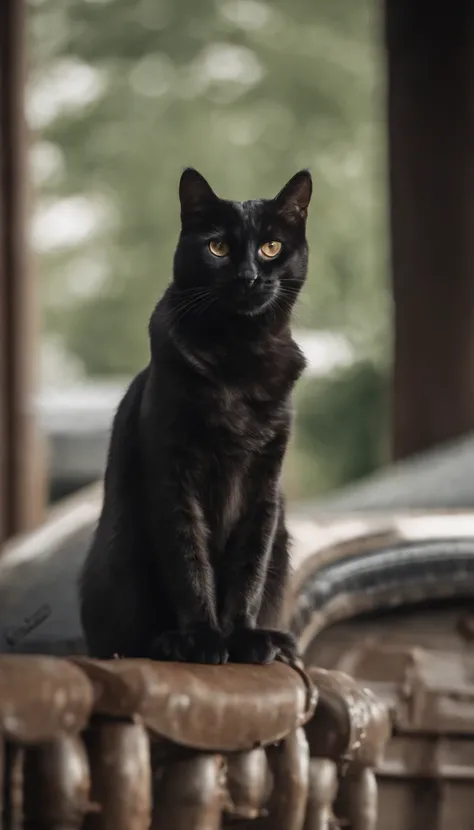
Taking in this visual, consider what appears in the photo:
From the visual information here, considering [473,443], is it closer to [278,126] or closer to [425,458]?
[425,458]

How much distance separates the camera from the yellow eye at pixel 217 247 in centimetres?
88

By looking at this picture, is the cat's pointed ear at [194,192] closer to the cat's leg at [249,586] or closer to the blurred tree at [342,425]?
the cat's leg at [249,586]

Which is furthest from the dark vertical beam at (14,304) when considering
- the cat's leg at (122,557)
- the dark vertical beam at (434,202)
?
the cat's leg at (122,557)

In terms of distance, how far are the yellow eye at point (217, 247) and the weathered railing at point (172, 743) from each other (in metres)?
0.30

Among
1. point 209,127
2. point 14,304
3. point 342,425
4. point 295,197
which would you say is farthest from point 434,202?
point 295,197

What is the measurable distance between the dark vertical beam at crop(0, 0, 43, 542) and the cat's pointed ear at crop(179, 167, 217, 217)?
2512 millimetres

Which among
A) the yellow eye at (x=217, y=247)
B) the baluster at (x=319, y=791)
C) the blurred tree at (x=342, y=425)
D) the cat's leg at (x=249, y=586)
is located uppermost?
the blurred tree at (x=342, y=425)

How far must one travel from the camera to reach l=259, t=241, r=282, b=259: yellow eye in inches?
34.9

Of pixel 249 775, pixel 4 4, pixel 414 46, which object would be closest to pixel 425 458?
pixel 414 46

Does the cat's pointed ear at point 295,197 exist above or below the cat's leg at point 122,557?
above

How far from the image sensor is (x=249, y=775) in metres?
0.86

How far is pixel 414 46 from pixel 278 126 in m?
1.67

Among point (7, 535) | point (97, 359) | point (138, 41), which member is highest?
point (138, 41)

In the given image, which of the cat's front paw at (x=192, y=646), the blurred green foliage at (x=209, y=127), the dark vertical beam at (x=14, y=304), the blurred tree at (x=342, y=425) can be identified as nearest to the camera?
the cat's front paw at (x=192, y=646)
